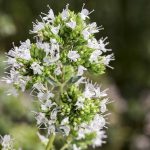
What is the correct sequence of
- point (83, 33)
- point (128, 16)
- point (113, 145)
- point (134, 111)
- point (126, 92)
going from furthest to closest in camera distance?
point (128, 16) < point (126, 92) < point (134, 111) < point (113, 145) < point (83, 33)

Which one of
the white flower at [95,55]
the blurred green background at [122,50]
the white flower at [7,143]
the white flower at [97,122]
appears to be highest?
the blurred green background at [122,50]

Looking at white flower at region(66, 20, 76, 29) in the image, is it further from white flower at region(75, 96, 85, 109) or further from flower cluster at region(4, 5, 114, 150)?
white flower at region(75, 96, 85, 109)

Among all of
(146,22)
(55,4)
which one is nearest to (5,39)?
(55,4)

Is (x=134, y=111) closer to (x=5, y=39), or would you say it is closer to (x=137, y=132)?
(x=137, y=132)

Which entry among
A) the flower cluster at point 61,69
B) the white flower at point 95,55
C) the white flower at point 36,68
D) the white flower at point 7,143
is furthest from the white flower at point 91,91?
the white flower at point 7,143

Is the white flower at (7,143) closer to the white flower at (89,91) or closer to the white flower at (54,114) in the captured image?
the white flower at (54,114)

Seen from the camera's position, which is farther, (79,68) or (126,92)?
(126,92)
